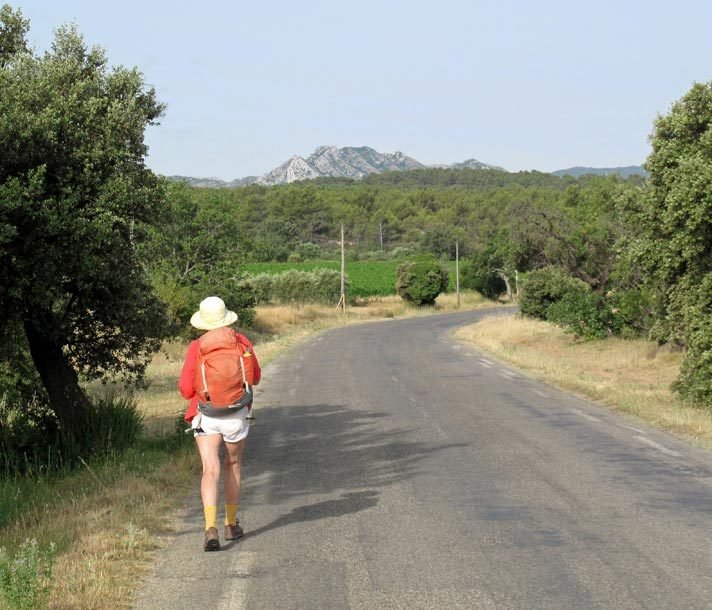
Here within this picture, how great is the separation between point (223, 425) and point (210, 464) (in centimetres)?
31

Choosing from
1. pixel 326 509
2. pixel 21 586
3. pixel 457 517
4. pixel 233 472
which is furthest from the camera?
pixel 326 509

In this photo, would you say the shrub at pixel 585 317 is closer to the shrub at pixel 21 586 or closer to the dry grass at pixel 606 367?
the dry grass at pixel 606 367

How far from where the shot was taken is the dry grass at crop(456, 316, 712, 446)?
15.4 metres

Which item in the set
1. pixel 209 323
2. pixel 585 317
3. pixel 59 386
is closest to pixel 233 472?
pixel 209 323

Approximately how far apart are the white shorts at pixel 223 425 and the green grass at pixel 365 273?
7395 cm

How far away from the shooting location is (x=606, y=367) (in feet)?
87.9

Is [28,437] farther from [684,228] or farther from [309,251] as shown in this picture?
[309,251]

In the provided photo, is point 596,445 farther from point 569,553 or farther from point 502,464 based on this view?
point 569,553

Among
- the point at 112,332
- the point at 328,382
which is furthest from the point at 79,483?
the point at 328,382

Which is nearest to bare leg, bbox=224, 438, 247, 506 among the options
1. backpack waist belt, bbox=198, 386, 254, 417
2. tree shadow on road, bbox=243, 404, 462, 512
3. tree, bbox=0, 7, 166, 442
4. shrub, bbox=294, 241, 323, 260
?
backpack waist belt, bbox=198, 386, 254, 417

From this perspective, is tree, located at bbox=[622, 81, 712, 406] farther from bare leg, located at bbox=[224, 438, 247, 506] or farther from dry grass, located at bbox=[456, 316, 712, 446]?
bare leg, located at bbox=[224, 438, 247, 506]

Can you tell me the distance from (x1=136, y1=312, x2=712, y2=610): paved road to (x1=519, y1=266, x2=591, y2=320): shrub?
78.2 ft

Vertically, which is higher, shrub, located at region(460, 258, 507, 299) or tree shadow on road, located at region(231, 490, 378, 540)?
tree shadow on road, located at region(231, 490, 378, 540)

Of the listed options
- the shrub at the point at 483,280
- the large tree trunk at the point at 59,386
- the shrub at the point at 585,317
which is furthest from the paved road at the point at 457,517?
the shrub at the point at 483,280
